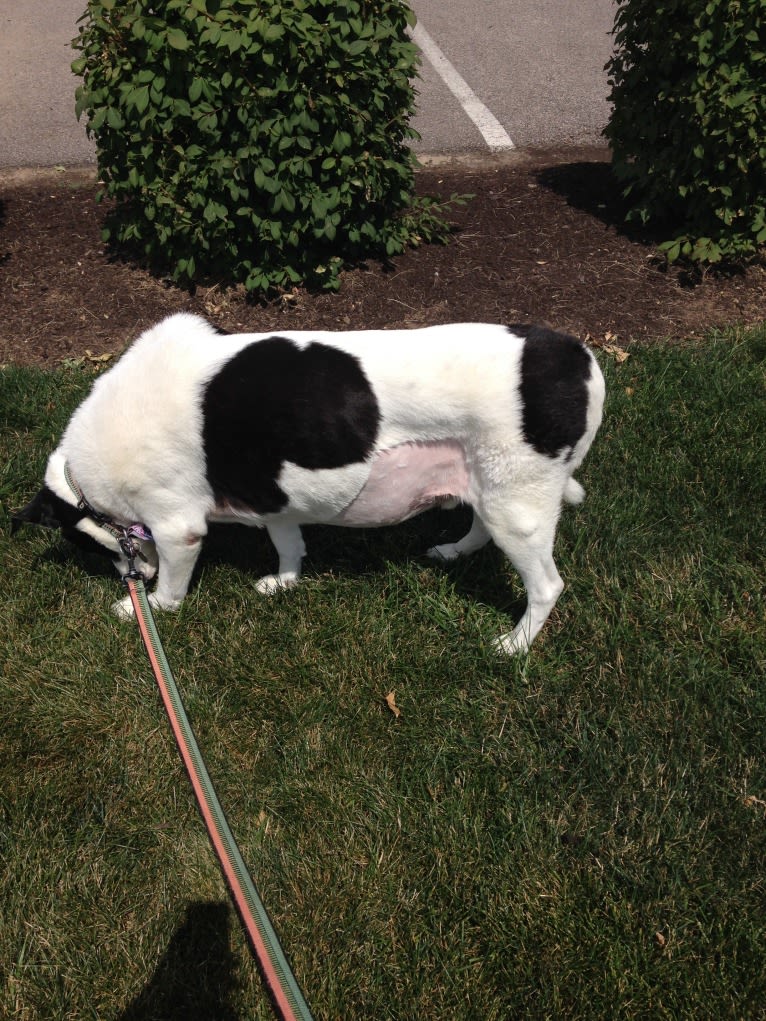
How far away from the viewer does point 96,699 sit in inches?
138

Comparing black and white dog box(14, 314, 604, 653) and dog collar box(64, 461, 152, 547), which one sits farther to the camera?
dog collar box(64, 461, 152, 547)

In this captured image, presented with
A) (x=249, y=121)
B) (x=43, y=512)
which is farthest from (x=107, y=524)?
(x=249, y=121)

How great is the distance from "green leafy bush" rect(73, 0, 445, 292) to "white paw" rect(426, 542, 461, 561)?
7.73 feet

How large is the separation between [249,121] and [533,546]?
321 cm

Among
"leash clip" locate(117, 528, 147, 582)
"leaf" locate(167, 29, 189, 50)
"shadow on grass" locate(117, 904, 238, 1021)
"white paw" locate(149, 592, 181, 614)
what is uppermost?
"leaf" locate(167, 29, 189, 50)

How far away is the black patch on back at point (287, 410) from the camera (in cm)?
304

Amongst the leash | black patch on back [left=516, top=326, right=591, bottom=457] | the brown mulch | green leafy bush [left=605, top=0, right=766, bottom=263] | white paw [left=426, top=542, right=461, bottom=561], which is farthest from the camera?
the brown mulch

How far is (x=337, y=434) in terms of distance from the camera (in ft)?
10.0

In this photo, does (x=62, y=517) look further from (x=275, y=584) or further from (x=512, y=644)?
(x=512, y=644)

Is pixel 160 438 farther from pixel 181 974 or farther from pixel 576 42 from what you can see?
pixel 576 42

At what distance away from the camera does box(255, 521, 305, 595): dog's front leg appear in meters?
3.79

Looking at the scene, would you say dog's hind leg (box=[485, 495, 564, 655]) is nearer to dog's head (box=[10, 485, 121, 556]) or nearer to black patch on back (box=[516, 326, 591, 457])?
black patch on back (box=[516, 326, 591, 457])

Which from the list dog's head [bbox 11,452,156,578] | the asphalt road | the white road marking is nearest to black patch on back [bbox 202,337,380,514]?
dog's head [bbox 11,452,156,578]

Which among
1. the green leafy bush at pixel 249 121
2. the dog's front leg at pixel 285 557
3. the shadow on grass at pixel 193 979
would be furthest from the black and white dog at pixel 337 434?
the green leafy bush at pixel 249 121
